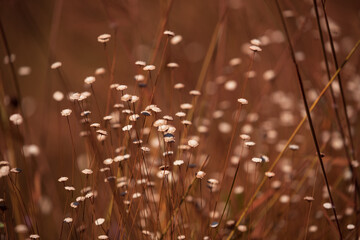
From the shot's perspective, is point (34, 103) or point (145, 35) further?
point (145, 35)

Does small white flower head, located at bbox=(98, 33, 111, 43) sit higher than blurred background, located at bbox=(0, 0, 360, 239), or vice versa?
small white flower head, located at bbox=(98, 33, 111, 43)

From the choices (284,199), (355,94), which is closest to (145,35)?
(355,94)

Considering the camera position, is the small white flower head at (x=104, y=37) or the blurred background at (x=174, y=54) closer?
the small white flower head at (x=104, y=37)

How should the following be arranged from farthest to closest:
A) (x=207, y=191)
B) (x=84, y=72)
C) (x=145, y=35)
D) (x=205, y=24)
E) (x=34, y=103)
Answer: (x=205, y=24) < (x=145, y=35) < (x=84, y=72) < (x=34, y=103) < (x=207, y=191)

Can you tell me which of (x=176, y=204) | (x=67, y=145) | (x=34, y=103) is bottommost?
(x=67, y=145)

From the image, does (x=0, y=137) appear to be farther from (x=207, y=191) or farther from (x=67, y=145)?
(x=207, y=191)

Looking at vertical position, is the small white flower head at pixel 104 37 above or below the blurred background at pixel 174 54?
above

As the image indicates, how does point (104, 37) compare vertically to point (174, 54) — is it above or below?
above

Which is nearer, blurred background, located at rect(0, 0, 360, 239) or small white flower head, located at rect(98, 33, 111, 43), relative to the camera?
small white flower head, located at rect(98, 33, 111, 43)

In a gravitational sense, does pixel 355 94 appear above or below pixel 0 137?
above

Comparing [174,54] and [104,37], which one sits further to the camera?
[174,54]

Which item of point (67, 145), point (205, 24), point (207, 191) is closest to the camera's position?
point (207, 191)
